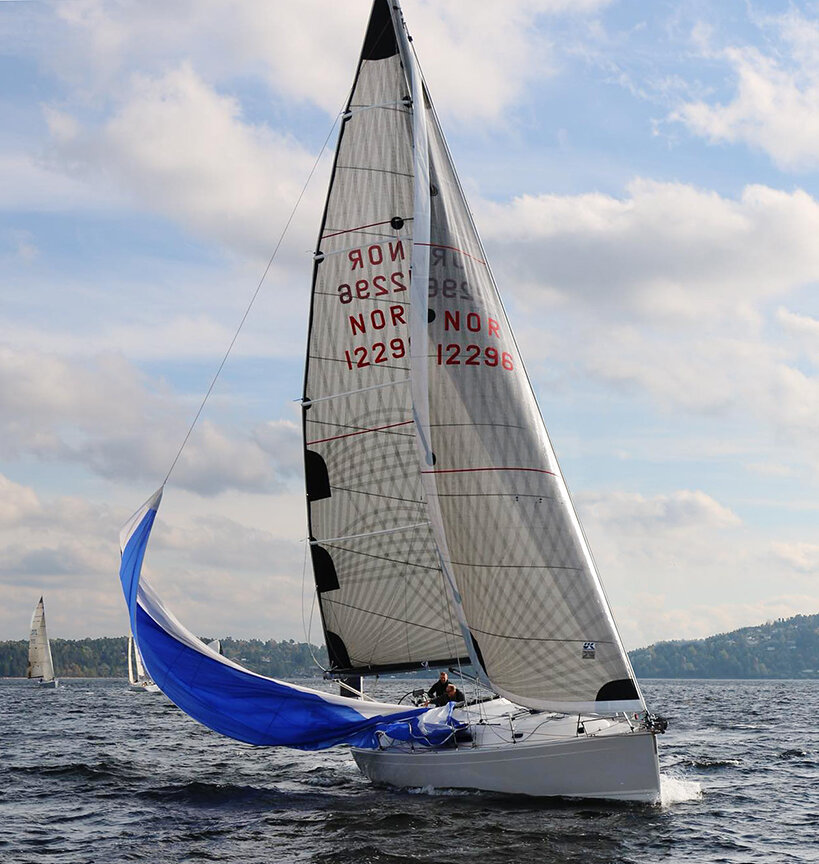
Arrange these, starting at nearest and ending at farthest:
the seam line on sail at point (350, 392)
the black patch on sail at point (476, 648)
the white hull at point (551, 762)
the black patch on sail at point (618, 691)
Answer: the white hull at point (551, 762), the black patch on sail at point (618, 691), the black patch on sail at point (476, 648), the seam line on sail at point (350, 392)

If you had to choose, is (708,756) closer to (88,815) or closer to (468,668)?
(468,668)

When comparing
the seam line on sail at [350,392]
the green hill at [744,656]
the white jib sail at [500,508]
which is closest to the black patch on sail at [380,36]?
the white jib sail at [500,508]

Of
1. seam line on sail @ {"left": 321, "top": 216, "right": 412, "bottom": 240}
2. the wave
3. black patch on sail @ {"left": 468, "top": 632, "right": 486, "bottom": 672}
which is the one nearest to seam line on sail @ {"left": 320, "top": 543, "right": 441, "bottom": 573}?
black patch on sail @ {"left": 468, "top": 632, "right": 486, "bottom": 672}

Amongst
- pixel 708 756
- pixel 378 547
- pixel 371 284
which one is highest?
pixel 371 284

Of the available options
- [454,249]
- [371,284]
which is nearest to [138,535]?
[371,284]

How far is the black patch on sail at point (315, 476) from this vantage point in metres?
18.9

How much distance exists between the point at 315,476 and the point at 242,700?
4071 millimetres

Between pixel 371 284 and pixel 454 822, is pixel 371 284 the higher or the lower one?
the higher one

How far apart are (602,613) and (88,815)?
872 cm

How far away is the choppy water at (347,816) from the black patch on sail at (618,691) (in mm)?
1508

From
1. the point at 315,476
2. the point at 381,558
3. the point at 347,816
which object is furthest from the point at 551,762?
the point at 315,476

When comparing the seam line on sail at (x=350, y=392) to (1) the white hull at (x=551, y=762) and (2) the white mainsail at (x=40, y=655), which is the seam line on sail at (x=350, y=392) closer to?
(1) the white hull at (x=551, y=762)

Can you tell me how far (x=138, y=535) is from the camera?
18.5 metres

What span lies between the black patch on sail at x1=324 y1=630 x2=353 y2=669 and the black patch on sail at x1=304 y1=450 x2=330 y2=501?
2.54 m
